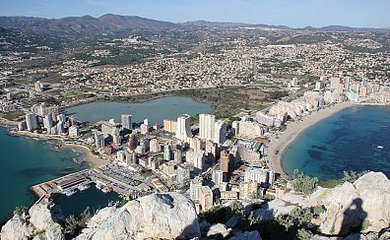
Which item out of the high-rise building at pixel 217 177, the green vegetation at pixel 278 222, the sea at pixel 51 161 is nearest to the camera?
the green vegetation at pixel 278 222

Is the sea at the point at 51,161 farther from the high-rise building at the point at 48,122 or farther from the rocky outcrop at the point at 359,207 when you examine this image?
the rocky outcrop at the point at 359,207

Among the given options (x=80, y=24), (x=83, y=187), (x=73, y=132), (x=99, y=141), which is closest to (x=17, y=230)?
(x=83, y=187)

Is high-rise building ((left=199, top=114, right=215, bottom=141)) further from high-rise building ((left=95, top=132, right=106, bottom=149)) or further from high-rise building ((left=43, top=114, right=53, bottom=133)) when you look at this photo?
high-rise building ((left=43, top=114, right=53, bottom=133))

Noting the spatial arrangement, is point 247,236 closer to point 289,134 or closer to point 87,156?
point 87,156

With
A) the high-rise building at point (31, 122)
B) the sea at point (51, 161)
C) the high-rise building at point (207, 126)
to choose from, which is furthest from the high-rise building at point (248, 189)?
the high-rise building at point (31, 122)

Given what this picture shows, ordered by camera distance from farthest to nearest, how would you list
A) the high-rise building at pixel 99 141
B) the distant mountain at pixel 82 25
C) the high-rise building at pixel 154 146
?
the distant mountain at pixel 82 25
the high-rise building at pixel 99 141
the high-rise building at pixel 154 146

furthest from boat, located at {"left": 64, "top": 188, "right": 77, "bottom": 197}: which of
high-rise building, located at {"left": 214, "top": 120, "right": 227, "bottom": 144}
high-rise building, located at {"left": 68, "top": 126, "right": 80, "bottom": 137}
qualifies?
high-rise building, located at {"left": 214, "top": 120, "right": 227, "bottom": 144}

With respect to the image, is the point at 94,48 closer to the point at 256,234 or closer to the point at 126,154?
the point at 126,154
